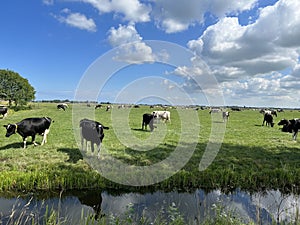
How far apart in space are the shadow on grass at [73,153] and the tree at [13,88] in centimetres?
5723

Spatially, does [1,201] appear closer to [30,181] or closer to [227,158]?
[30,181]

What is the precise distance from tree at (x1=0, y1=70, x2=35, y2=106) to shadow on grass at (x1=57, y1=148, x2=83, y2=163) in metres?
57.2

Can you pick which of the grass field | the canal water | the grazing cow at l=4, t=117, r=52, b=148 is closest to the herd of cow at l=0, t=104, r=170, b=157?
the grazing cow at l=4, t=117, r=52, b=148

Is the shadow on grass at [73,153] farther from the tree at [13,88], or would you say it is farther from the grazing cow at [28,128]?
the tree at [13,88]

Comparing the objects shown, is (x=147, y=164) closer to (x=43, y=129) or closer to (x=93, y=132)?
(x=93, y=132)

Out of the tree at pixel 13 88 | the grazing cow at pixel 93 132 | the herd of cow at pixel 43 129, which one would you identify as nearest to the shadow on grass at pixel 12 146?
the herd of cow at pixel 43 129

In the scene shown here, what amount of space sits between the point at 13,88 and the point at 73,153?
62.0 meters

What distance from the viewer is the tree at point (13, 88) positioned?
204 feet

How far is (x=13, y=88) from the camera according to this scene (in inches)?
2534

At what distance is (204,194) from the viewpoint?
837 centimetres

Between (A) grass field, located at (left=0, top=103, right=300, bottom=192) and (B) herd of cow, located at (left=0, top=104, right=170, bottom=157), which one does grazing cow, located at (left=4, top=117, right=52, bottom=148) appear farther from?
(A) grass field, located at (left=0, top=103, right=300, bottom=192)

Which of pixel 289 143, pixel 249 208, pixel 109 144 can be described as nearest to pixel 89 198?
pixel 249 208

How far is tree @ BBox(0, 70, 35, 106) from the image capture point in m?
62.2

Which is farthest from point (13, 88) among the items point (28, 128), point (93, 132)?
point (93, 132)
